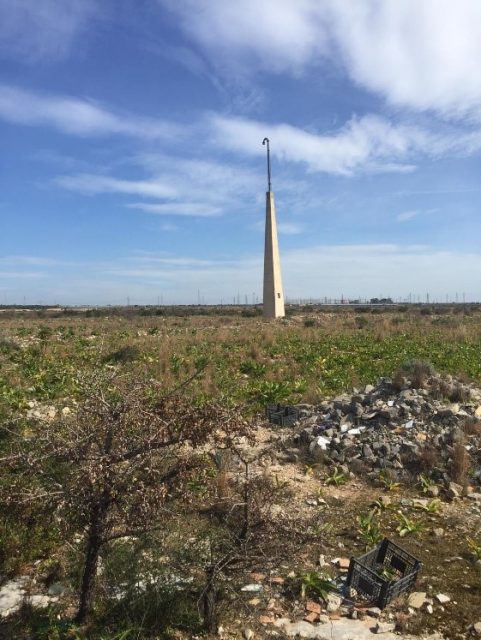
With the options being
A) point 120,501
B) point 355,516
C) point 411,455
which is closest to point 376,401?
point 411,455

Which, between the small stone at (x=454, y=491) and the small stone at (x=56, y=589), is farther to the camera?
the small stone at (x=454, y=491)

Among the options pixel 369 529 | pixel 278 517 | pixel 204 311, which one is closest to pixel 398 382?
pixel 369 529

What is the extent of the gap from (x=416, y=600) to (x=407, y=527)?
4.42 feet

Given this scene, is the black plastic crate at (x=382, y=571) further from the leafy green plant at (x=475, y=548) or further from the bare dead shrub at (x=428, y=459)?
the bare dead shrub at (x=428, y=459)

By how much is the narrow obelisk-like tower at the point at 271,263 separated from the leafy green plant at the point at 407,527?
93.5 feet

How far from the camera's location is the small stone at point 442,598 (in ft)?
13.6

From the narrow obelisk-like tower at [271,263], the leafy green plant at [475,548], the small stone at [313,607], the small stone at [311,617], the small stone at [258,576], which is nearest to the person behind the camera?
the small stone at [311,617]

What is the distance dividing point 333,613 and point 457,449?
3.79 meters

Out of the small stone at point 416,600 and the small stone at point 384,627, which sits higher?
the small stone at point 416,600

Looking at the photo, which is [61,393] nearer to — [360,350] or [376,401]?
[376,401]

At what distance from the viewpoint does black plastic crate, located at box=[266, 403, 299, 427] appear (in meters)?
9.32

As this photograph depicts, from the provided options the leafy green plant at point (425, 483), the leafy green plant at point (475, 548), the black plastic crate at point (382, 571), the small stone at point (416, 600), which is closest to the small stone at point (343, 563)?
the black plastic crate at point (382, 571)

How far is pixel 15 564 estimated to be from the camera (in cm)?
437

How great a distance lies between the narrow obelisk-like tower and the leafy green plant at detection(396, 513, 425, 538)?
2851cm
